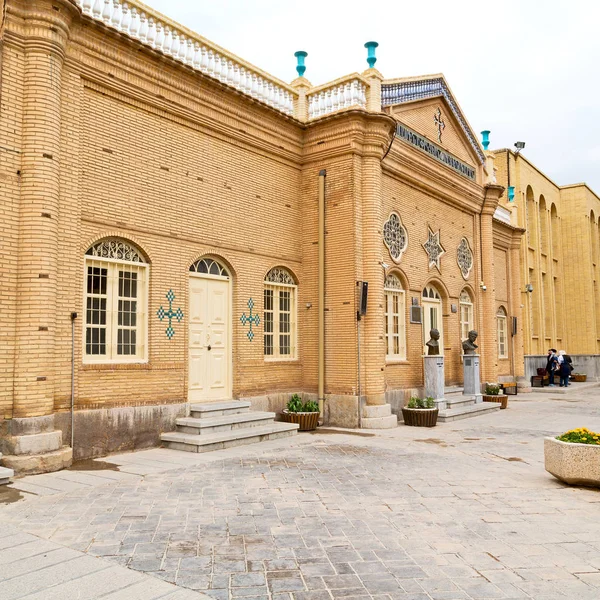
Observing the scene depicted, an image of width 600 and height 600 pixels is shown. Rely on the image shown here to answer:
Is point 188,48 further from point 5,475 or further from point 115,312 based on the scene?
point 5,475

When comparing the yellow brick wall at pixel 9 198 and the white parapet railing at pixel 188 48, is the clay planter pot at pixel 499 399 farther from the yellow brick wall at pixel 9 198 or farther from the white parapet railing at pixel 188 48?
the yellow brick wall at pixel 9 198

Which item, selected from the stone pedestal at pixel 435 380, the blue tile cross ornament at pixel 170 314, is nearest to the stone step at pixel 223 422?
the blue tile cross ornament at pixel 170 314

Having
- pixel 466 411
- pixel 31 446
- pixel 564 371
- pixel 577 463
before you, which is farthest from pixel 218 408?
pixel 564 371

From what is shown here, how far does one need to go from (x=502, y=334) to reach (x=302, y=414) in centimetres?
1309

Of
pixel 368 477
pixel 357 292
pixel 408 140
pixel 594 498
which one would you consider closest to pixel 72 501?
pixel 368 477

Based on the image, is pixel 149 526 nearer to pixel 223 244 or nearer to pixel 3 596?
pixel 3 596

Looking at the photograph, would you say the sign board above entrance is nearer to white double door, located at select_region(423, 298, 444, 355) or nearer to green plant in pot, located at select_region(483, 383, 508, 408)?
white double door, located at select_region(423, 298, 444, 355)

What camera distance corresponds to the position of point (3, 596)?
3.88 m

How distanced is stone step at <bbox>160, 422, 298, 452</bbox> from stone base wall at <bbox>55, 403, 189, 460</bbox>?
0.87 ft

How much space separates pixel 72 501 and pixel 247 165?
7.91m

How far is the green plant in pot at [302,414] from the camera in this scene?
38.8 feet

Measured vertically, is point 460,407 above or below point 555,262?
below

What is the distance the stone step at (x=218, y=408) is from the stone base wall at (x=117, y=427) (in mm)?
202

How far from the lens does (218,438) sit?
9.54 meters
